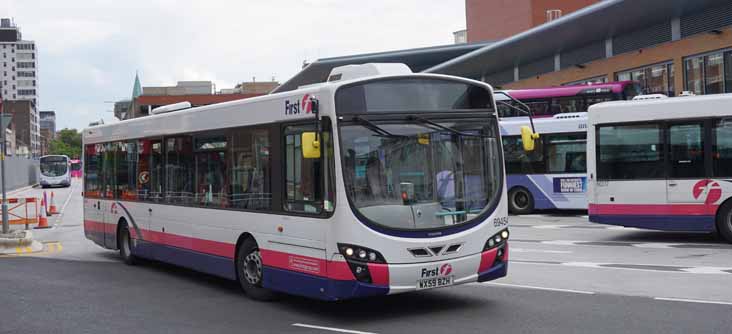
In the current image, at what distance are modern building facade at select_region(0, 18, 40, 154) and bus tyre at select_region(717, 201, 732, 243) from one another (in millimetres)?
185289

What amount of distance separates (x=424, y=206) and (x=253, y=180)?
2.73 metres

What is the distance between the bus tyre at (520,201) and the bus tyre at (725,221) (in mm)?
9713

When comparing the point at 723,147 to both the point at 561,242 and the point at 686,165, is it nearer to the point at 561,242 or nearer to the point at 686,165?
the point at 686,165

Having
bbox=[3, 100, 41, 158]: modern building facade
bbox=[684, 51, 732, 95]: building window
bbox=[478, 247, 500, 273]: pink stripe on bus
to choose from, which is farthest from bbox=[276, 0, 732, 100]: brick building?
bbox=[3, 100, 41, 158]: modern building facade

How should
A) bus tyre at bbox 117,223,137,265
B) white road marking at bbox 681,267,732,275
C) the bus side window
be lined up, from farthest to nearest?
1. the bus side window
2. bus tyre at bbox 117,223,137,265
3. white road marking at bbox 681,267,732,275

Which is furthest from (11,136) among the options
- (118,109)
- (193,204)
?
(193,204)

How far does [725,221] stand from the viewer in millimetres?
15641

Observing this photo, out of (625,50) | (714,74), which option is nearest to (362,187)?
(714,74)

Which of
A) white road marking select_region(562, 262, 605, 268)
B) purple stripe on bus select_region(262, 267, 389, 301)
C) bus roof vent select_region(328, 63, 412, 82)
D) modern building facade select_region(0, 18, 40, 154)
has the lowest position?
white road marking select_region(562, 262, 605, 268)

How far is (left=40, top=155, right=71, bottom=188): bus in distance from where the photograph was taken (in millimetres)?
72875

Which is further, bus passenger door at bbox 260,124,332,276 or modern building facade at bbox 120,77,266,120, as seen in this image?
modern building facade at bbox 120,77,266,120

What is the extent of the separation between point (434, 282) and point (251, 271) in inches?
113

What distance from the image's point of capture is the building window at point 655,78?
3031 cm

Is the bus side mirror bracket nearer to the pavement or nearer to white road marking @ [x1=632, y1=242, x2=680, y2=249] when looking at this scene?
the pavement
